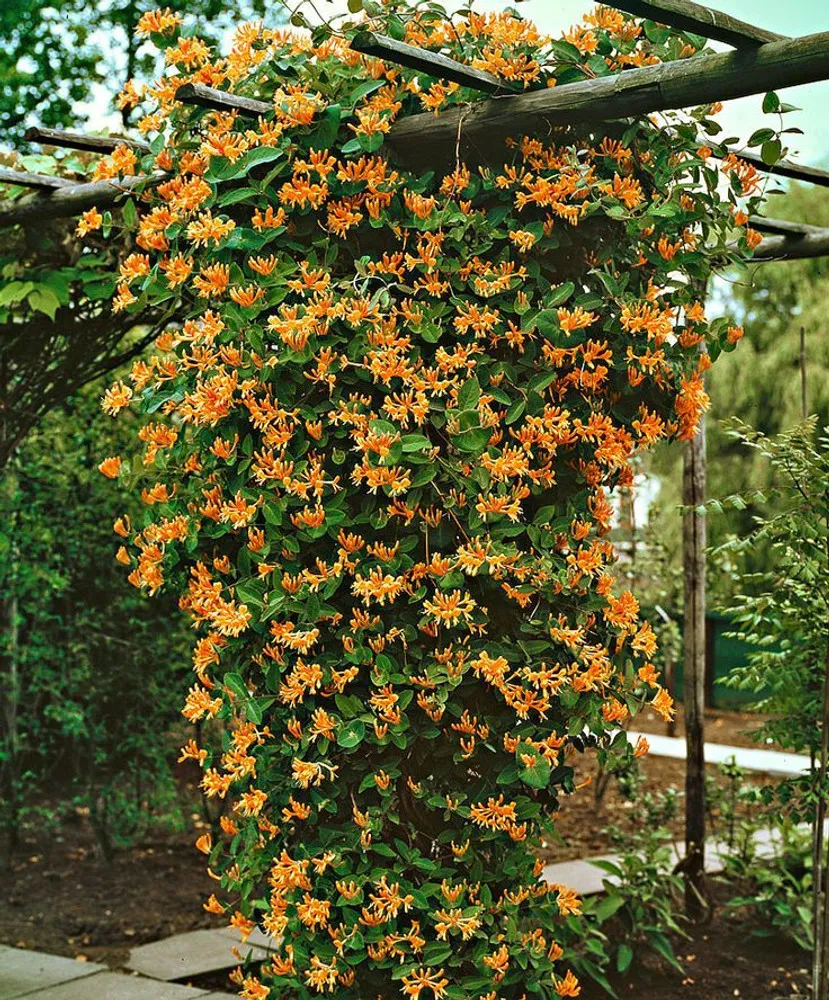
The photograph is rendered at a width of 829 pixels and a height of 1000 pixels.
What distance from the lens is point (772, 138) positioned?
8.41 feet

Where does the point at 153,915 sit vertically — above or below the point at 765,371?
below

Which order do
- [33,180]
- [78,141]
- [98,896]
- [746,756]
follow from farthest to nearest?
[746,756] < [98,896] < [33,180] < [78,141]

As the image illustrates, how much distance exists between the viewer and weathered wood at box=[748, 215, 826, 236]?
3915mm

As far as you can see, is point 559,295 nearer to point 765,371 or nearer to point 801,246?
point 801,246

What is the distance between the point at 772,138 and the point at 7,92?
1051cm

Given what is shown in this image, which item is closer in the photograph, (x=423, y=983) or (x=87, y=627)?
(x=423, y=983)

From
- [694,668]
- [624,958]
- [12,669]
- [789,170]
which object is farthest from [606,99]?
[12,669]

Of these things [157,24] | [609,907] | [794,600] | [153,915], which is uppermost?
[157,24]

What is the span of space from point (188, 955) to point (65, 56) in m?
9.85

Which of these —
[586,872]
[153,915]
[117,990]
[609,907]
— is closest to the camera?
[117,990]

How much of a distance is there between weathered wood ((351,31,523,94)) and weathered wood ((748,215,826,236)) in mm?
1555

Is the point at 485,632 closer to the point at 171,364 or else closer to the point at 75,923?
the point at 171,364

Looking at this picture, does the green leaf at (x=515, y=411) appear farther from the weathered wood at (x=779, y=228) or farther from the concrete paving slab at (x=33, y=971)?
the concrete paving slab at (x=33, y=971)

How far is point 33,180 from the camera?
3.56 meters
